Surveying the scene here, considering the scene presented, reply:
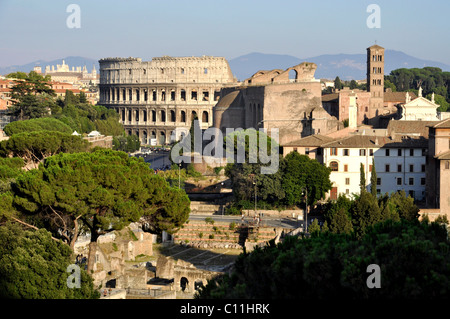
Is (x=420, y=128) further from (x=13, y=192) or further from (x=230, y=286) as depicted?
(x=230, y=286)

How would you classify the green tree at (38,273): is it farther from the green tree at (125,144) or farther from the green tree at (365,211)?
the green tree at (125,144)

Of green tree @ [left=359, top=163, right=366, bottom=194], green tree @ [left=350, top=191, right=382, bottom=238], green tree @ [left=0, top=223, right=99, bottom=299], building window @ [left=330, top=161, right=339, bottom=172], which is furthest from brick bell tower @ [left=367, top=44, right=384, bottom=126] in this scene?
green tree @ [left=0, top=223, right=99, bottom=299]

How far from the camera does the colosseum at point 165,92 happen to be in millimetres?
114938

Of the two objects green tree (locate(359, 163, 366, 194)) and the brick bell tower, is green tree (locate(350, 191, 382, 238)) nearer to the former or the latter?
green tree (locate(359, 163, 366, 194))

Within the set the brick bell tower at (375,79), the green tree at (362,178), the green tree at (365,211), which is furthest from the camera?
the brick bell tower at (375,79)

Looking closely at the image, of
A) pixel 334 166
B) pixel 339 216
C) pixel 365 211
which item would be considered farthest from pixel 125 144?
pixel 339 216

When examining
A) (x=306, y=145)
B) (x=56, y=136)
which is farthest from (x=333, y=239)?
(x=306, y=145)

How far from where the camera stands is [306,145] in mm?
50531

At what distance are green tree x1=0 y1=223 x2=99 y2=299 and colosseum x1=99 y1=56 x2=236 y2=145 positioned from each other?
275 ft

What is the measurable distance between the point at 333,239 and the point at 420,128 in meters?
35.6

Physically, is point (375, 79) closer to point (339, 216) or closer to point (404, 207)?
point (404, 207)

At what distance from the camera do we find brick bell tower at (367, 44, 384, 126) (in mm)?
77512

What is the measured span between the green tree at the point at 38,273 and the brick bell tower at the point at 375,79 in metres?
52.7

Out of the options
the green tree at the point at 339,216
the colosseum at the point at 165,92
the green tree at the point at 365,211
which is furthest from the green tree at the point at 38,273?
the colosseum at the point at 165,92
